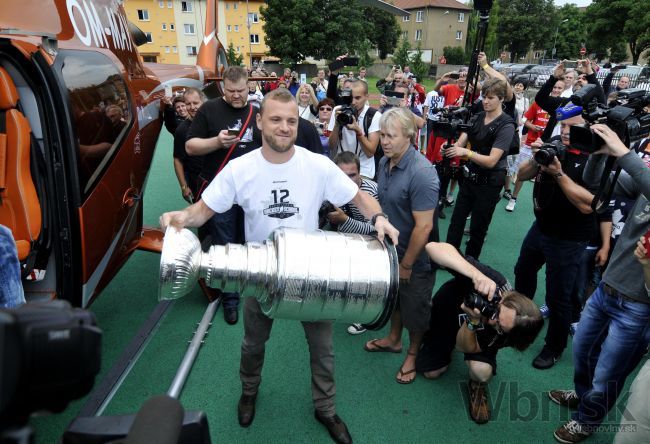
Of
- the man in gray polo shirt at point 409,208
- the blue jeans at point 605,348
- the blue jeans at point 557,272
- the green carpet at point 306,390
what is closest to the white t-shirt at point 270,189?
the man in gray polo shirt at point 409,208

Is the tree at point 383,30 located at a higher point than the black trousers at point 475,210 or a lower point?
higher

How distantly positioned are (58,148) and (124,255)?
1.20 metres

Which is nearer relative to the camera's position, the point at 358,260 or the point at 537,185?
the point at 358,260

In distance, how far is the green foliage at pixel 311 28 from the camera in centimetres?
3988

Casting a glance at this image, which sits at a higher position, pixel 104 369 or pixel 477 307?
pixel 477 307

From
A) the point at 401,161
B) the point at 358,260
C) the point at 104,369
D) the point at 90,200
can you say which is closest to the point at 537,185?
the point at 401,161

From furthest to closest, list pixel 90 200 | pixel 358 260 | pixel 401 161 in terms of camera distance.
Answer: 1. pixel 401 161
2. pixel 90 200
3. pixel 358 260

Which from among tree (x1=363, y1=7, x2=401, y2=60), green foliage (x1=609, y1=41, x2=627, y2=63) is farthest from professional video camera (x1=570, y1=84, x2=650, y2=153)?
tree (x1=363, y1=7, x2=401, y2=60)

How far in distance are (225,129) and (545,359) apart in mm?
3168

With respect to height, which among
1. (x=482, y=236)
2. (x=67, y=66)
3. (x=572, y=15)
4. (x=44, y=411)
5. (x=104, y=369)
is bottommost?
(x=104, y=369)

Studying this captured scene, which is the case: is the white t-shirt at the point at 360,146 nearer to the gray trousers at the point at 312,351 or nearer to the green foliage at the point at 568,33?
the gray trousers at the point at 312,351

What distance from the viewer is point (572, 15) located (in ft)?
213

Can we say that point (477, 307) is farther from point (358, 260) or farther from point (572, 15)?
point (572, 15)

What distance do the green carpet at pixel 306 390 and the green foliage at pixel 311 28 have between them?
41.0m
